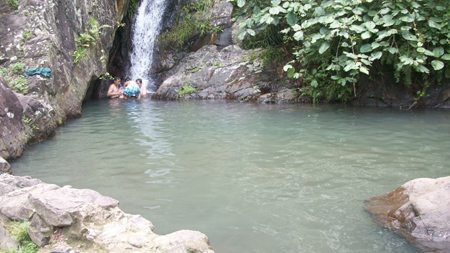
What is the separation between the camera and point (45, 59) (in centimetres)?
977

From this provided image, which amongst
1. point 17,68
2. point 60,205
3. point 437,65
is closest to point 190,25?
point 17,68

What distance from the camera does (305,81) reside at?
12.5m

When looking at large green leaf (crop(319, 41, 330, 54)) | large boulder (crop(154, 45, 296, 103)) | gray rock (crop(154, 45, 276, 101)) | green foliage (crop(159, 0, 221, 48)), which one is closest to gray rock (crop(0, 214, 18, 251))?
large green leaf (crop(319, 41, 330, 54))

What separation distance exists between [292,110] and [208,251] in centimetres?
797

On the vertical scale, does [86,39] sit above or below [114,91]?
above

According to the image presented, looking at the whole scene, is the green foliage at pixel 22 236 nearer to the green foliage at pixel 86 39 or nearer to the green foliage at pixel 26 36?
the green foliage at pixel 26 36

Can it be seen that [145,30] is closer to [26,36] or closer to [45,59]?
[26,36]

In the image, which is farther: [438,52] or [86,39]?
[86,39]

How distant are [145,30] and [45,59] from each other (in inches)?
285

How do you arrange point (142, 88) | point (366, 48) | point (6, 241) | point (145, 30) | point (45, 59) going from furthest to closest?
1. point (145, 30)
2. point (142, 88)
3. point (366, 48)
4. point (45, 59)
5. point (6, 241)

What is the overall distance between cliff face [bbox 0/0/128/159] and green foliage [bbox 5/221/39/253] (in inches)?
146

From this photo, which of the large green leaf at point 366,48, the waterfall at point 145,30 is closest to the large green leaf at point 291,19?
the large green leaf at point 366,48

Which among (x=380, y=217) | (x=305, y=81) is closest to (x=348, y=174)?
(x=380, y=217)

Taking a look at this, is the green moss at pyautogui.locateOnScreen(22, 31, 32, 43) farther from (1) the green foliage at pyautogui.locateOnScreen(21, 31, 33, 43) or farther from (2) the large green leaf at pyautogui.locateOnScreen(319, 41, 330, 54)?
(2) the large green leaf at pyautogui.locateOnScreen(319, 41, 330, 54)
